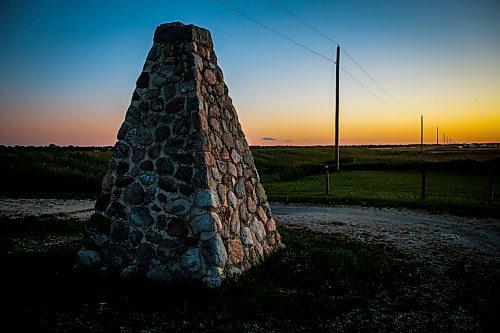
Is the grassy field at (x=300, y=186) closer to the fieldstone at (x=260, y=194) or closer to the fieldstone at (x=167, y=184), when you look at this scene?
the fieldstone at (x=260, y=194)

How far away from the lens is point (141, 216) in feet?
26.5

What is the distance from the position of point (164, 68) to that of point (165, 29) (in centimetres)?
93

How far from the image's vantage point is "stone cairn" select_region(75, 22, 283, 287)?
769cm

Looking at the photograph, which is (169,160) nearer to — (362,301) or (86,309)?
(86,309)

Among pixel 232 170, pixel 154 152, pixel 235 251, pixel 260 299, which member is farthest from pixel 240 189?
pixel 260 299

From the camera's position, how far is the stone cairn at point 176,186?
7.69 meters

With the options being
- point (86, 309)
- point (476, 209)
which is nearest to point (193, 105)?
point (86, 309)

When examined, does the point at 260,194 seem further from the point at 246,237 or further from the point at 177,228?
the point at 177,228

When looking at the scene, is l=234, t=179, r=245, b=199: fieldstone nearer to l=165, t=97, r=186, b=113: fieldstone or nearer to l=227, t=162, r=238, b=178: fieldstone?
l=227, t=162, r=238, b=178: fieldstone

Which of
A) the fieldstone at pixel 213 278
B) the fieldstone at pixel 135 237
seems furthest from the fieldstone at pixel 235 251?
the fieldstone at pixel 135 237

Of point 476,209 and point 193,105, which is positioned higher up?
point 193,105

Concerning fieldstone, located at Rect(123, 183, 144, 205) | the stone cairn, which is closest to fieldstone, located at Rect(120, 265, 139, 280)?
the stone cairn

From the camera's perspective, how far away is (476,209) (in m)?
18.2

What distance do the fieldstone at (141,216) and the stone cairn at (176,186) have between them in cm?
2
